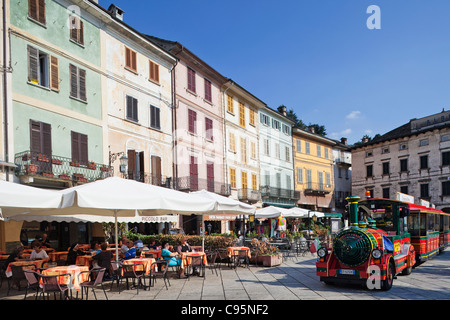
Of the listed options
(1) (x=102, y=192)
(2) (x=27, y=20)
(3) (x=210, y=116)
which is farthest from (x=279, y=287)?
(3) (x=210, y=116)

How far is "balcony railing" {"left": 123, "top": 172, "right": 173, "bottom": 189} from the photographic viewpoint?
838 inches

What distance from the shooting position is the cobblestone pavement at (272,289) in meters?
9.07

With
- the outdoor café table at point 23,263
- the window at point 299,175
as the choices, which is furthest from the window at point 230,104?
the outdoor café table at point 23,263

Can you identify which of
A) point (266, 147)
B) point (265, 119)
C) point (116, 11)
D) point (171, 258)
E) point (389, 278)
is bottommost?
point (389, 278)

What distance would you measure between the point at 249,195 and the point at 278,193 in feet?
18.8

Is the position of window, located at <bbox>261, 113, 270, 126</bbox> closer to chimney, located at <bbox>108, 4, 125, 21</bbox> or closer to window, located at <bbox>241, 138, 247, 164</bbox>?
window, located at <bbox>241, 138, 247, 164</bbox>

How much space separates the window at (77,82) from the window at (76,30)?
1348 millimetres

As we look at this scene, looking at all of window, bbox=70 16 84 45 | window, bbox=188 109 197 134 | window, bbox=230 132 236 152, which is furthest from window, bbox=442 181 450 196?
window, bbox=70 16 84 45

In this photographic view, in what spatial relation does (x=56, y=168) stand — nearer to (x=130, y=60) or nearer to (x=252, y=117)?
(x=130, y=60)

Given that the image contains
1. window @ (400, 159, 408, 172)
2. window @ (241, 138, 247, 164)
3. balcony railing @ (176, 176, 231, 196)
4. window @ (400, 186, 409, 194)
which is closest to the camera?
balcony railing @ (176, 176, 231, 196)

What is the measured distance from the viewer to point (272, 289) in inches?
392

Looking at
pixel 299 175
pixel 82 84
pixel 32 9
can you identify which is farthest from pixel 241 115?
pixel 32 9

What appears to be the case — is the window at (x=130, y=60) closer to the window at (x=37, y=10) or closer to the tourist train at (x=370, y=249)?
the window at (x=37, y=10)
